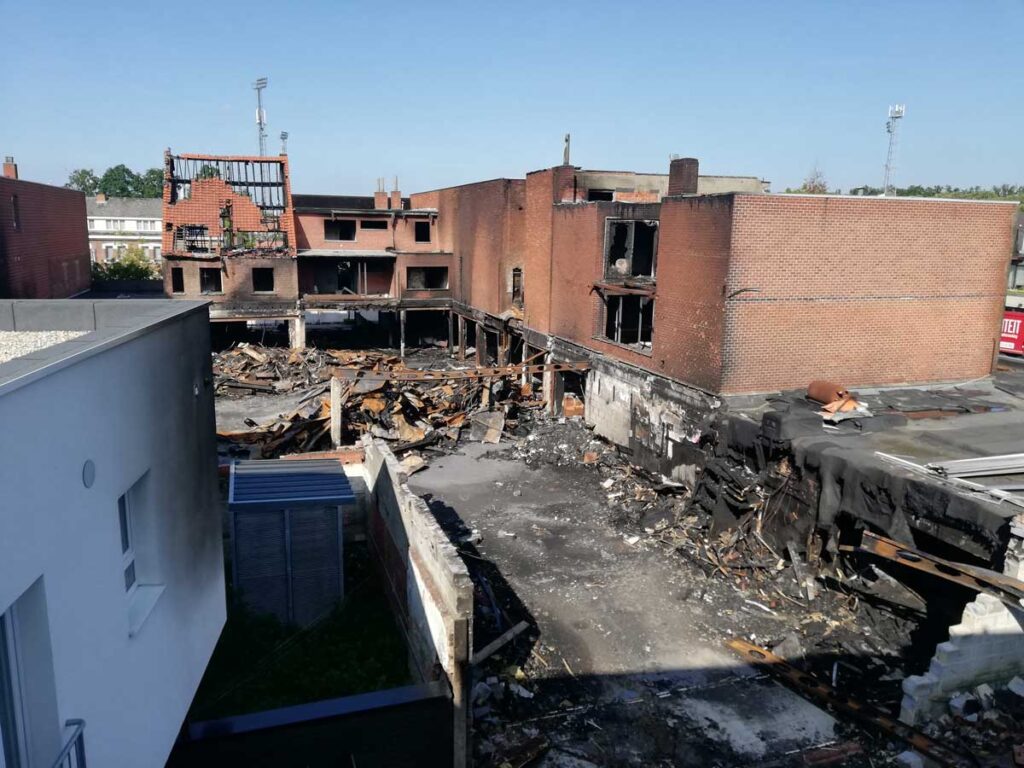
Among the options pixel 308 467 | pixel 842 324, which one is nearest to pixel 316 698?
pixel 308 467

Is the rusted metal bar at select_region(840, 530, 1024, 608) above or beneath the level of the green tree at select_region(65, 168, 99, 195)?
beneath

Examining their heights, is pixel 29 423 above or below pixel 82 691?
above

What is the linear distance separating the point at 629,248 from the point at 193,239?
23.0 m

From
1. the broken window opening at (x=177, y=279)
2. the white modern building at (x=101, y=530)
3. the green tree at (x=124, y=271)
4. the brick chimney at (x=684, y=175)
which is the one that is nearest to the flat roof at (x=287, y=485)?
the white modern building at (x=101, y=530)

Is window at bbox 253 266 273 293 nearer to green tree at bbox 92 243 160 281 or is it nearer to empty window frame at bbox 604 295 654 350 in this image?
green tree at bbox 92 243 160 281

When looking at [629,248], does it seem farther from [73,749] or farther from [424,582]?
[73,749]

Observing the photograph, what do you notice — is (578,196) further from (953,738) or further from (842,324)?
(953,738)

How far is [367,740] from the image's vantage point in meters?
8.97

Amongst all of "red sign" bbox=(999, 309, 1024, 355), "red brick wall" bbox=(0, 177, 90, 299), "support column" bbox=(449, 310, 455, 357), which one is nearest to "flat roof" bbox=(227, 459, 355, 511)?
"red brick wall" bbox=(0, 177, 90, 299)

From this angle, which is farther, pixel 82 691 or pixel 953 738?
pixel 953 738

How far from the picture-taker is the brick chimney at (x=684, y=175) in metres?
19.2

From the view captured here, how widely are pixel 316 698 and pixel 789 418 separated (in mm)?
10057

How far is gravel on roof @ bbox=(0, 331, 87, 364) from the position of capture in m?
5.12

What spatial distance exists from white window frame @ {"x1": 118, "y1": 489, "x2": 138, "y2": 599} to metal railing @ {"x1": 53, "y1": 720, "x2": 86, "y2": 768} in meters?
1.38
